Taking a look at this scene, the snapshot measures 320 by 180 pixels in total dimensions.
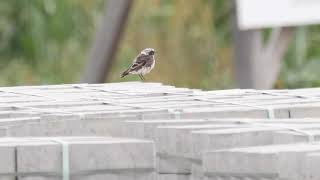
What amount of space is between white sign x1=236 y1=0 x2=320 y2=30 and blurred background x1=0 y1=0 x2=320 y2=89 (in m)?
5.77

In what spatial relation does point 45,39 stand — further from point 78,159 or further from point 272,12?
point 78,159

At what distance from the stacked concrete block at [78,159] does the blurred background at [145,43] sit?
13490mm

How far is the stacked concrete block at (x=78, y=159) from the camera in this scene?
21.4ft

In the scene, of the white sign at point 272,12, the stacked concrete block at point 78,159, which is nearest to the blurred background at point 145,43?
the white sign at point 272,12

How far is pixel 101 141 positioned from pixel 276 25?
7967 millimetres

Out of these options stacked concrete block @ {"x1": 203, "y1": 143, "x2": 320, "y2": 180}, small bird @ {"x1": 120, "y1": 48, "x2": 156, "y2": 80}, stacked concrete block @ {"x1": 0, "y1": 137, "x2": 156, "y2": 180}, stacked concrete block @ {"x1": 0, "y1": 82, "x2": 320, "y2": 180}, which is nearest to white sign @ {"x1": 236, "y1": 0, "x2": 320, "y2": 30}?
small bird @ {"x1": 120, "y1": 48, "x2": 156, "y2": 80}

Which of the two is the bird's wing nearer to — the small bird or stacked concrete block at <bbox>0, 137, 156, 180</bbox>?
the small bird

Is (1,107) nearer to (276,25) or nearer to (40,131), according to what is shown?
(40,131)

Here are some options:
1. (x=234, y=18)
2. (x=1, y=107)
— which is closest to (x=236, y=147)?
(x=1, y=107)

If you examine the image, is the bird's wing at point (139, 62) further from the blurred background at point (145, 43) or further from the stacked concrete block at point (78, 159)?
the stacked concrete block at point (78, 159)

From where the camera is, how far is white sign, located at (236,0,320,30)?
14.4 meters

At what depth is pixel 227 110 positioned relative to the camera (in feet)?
26.3

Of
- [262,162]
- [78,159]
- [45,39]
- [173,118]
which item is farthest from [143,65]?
[45,39]

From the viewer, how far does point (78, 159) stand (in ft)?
21.8
